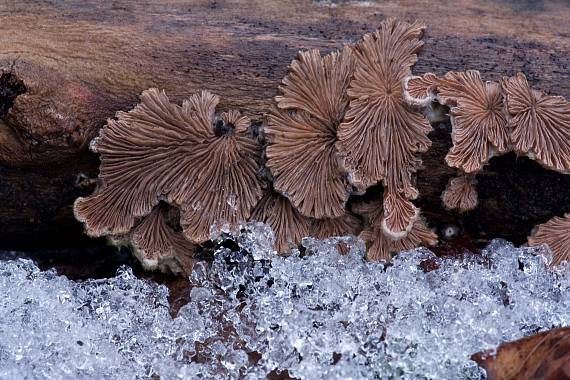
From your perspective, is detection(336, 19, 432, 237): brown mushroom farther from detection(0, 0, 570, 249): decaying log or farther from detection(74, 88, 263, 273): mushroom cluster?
detection(74, 88, 263, 273): mushroom cluster

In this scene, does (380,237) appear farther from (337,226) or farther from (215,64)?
(215,64)

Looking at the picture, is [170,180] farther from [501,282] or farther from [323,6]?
[501,282]

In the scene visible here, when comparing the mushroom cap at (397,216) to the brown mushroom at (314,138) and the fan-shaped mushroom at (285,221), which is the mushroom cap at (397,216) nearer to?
the brown mushroom at (314,138)

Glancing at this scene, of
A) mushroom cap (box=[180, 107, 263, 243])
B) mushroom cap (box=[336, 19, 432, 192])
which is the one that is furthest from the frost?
mushroom cap (box=[336, 19, 432, 192])

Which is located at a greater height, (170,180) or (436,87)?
(436,87)

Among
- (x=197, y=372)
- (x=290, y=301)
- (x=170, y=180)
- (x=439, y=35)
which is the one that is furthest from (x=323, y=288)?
(x=439, y=35)

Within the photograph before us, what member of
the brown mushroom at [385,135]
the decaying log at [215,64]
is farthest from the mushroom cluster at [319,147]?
the decaying log at [215,64]

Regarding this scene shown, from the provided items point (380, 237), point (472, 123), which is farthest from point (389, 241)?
point (472, 123)
